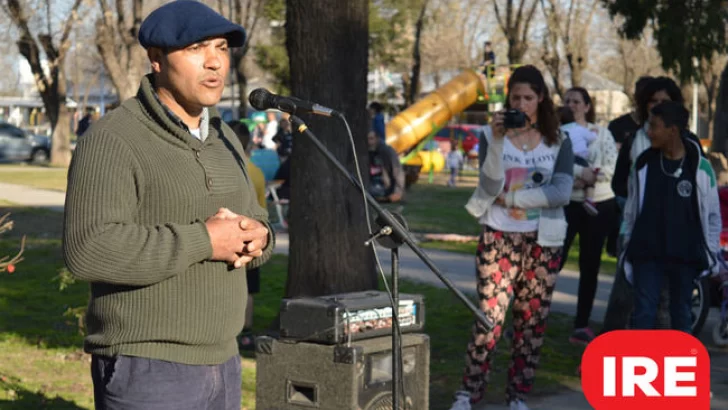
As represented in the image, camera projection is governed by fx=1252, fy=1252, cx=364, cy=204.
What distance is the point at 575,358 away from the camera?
29.9 ft

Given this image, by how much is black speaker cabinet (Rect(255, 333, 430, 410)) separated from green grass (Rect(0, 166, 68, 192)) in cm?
2314

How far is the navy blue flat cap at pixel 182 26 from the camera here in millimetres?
3436

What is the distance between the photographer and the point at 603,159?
991 centimetres

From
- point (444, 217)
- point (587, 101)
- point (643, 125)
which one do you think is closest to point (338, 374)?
point (643, 125)

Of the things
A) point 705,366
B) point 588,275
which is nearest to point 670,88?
point 588,275

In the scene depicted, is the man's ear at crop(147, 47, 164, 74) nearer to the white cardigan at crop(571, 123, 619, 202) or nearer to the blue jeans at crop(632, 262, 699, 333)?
the blue jeans at crop(632, 262, 699, 333)

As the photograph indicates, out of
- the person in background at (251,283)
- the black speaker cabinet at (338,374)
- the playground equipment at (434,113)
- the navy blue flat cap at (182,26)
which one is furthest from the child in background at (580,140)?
the playground equipment at (434,113)

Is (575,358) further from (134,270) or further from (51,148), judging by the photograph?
(51,148)

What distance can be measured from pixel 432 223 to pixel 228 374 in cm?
1610

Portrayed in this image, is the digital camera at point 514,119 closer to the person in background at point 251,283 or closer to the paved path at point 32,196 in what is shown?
the person in background at point 251,283

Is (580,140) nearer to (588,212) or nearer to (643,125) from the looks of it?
(588,212)

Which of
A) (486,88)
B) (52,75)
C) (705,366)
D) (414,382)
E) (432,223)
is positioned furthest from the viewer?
(52,75)

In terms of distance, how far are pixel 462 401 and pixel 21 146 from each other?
136 ft

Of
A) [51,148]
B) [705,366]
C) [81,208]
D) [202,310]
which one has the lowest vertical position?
[51,148]
